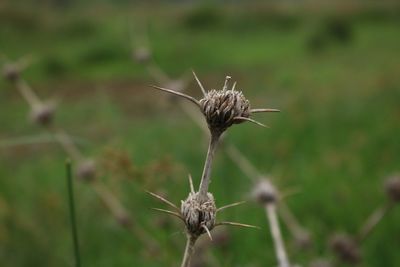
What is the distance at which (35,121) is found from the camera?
1.90 m

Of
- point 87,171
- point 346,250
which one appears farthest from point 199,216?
point 87,171

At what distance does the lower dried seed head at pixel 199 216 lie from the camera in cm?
69

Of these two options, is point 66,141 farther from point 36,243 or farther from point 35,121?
point 36,243

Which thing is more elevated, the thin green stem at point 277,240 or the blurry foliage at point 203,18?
the blurry foliage at point 203,18

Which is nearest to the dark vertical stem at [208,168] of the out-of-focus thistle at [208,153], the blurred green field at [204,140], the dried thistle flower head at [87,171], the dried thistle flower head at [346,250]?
the out-of-focus thistle at [208,153]

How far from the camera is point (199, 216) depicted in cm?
69

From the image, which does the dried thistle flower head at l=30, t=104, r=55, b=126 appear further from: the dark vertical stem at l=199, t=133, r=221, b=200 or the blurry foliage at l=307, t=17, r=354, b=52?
the blurry foliage at l=307, t=17, r=354, b=52

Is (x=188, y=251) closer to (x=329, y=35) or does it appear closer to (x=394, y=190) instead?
(x=394, y=190)

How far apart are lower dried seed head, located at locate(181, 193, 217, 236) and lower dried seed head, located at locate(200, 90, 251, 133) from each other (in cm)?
8

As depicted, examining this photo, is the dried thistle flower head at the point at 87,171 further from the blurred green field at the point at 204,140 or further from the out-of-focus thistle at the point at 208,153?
the out-of-focus thistle at the point at 208,153

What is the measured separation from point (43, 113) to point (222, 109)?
1265 mm

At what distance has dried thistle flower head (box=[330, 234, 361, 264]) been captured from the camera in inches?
65.2

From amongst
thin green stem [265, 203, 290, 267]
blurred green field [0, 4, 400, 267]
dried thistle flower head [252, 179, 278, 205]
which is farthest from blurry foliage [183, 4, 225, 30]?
thin green stem [265, 203, 290, 267]

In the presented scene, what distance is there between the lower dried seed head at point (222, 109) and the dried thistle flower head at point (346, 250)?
3.46 ft
